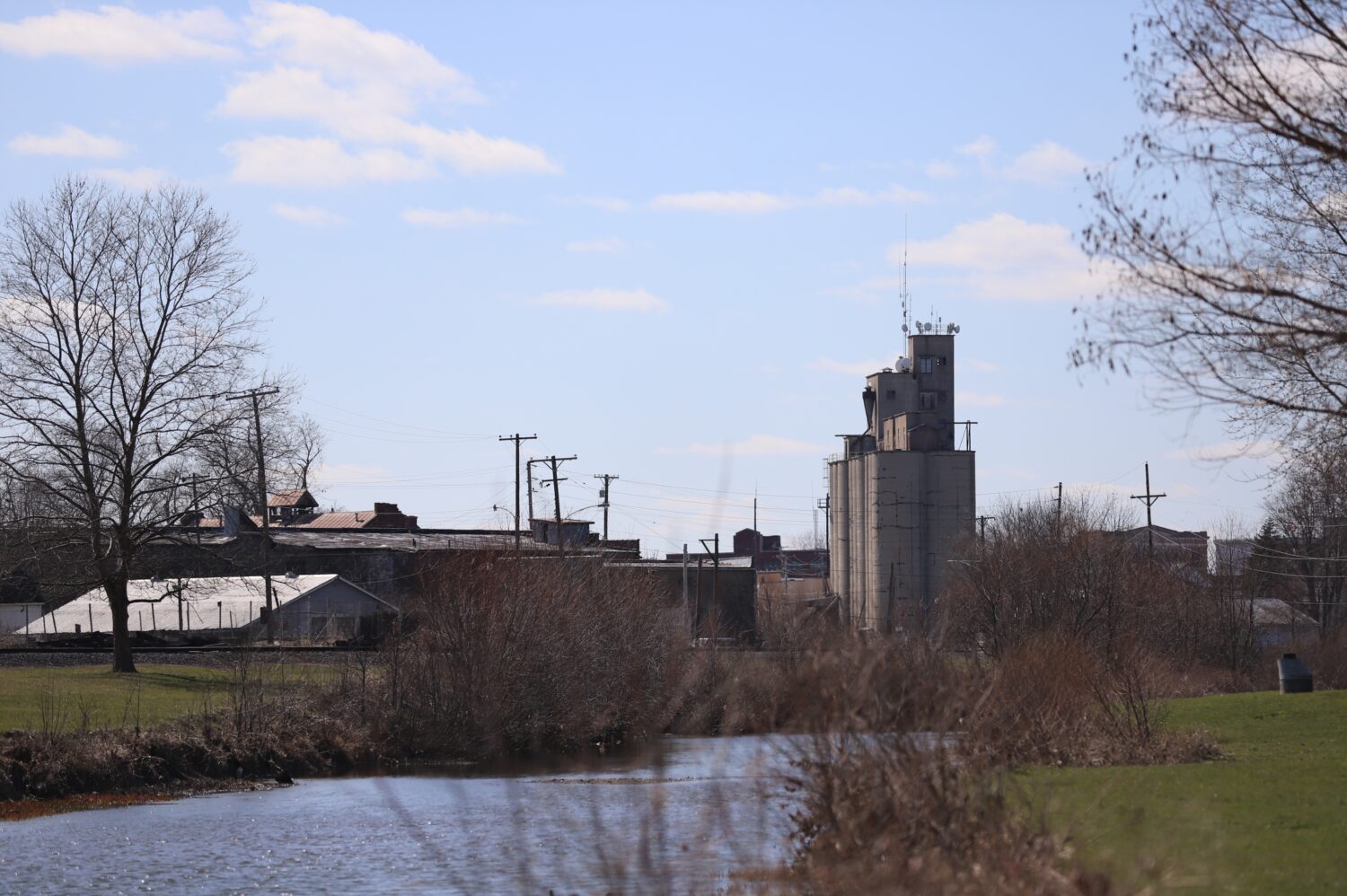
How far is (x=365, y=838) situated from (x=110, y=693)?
1545 cm

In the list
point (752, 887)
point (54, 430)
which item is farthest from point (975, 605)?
point (752, 887)

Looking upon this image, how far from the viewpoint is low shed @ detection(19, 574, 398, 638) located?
201 ft

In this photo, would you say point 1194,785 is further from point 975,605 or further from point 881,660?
point 975,605

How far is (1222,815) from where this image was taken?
50.2 ft

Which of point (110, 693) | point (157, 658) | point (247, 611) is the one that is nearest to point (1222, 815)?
point (110, 693)

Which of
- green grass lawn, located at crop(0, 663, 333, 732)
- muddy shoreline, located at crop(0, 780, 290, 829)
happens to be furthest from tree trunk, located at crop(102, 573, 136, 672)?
muddy shoreline, located at crop(0, 780, 290, 829)

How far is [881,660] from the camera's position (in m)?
11.4

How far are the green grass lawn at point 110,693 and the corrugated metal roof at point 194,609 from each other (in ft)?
55.3

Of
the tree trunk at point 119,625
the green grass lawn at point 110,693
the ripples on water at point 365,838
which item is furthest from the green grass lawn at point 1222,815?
the tree trunk at point 119,625

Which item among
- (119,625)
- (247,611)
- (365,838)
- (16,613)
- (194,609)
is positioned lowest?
(365,838)

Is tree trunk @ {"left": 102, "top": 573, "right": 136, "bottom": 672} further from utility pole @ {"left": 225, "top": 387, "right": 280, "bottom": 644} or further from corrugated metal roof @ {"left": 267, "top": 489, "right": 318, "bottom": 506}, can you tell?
corrugated metal roof @ {"left": 267, "top": 489, "right": 318, "bottom": 506}

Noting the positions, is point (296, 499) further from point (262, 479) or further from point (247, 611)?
point (262, 479)

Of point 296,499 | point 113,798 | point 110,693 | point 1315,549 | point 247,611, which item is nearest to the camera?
point 113,798

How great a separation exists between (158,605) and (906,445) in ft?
142
